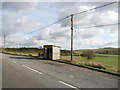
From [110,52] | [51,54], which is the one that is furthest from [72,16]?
[110,52]

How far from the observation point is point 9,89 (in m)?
7.04

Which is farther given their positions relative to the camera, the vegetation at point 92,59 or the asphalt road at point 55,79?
the vegetation at point 92,59

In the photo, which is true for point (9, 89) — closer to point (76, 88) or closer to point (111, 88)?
point (76, 88)

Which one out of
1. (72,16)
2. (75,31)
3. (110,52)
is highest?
(72,16)

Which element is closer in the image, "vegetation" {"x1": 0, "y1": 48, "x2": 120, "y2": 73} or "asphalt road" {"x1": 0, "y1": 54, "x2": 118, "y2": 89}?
"asphalt road" {"x1": 0, "y1": 54, "x2": 118, "y2": 89}

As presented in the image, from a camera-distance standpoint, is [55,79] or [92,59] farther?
[92,59]

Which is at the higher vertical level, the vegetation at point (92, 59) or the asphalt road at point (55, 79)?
the asphalt road at point (55, 79)

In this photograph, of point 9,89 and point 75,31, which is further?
point 75,31

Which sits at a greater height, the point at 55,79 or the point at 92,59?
the point at 55,79

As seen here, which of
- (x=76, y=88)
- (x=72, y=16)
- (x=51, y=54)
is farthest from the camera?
(x=51, y=54)

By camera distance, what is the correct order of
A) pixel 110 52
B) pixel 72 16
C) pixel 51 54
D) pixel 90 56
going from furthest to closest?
pixel 110 52 → pixel 90 56 → pixel 51 54 → pixel 72 16

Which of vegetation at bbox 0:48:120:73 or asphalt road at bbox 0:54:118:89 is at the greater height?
asphalt road at bbox 0:54:118:89

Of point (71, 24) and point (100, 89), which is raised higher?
point (71, 24)

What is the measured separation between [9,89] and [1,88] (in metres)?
0.52
